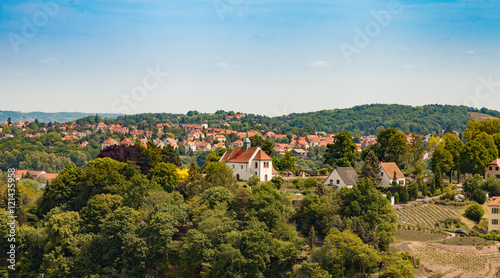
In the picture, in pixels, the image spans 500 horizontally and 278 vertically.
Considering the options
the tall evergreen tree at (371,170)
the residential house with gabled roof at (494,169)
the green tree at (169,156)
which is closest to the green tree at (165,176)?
the green tree at (169,156)

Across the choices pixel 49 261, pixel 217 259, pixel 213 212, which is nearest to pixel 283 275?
pixel 217 259

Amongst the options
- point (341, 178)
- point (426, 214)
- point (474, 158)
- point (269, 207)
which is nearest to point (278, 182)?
point (341, 178)

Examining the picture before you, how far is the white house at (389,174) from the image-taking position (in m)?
55.2

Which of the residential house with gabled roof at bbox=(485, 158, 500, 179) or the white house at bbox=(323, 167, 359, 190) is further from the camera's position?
the residential house with gabled roof at bbox=(485, 158, 500, 179)

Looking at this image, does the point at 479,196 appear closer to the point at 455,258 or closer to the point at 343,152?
the point at 455,258

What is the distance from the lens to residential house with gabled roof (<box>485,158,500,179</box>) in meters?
58.9

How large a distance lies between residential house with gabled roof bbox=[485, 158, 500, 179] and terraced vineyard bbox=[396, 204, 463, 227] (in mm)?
10721

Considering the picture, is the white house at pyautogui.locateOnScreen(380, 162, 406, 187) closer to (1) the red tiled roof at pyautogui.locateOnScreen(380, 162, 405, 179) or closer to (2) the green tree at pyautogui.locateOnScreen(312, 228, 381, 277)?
(1) the red tiled roof at pyautogui.locateOnScreen(380, 162, 405, 179)

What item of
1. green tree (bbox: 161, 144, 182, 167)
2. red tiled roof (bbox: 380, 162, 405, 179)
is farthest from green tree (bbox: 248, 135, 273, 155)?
red tiled roof (bbox: 380, 162, 405, 179)

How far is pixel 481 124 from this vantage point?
70.2m

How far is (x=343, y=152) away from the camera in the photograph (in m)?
60.3

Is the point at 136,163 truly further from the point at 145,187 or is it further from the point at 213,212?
the point at 213,212

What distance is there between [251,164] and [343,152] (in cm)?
1061

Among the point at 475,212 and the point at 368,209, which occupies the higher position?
the point at 368,209
